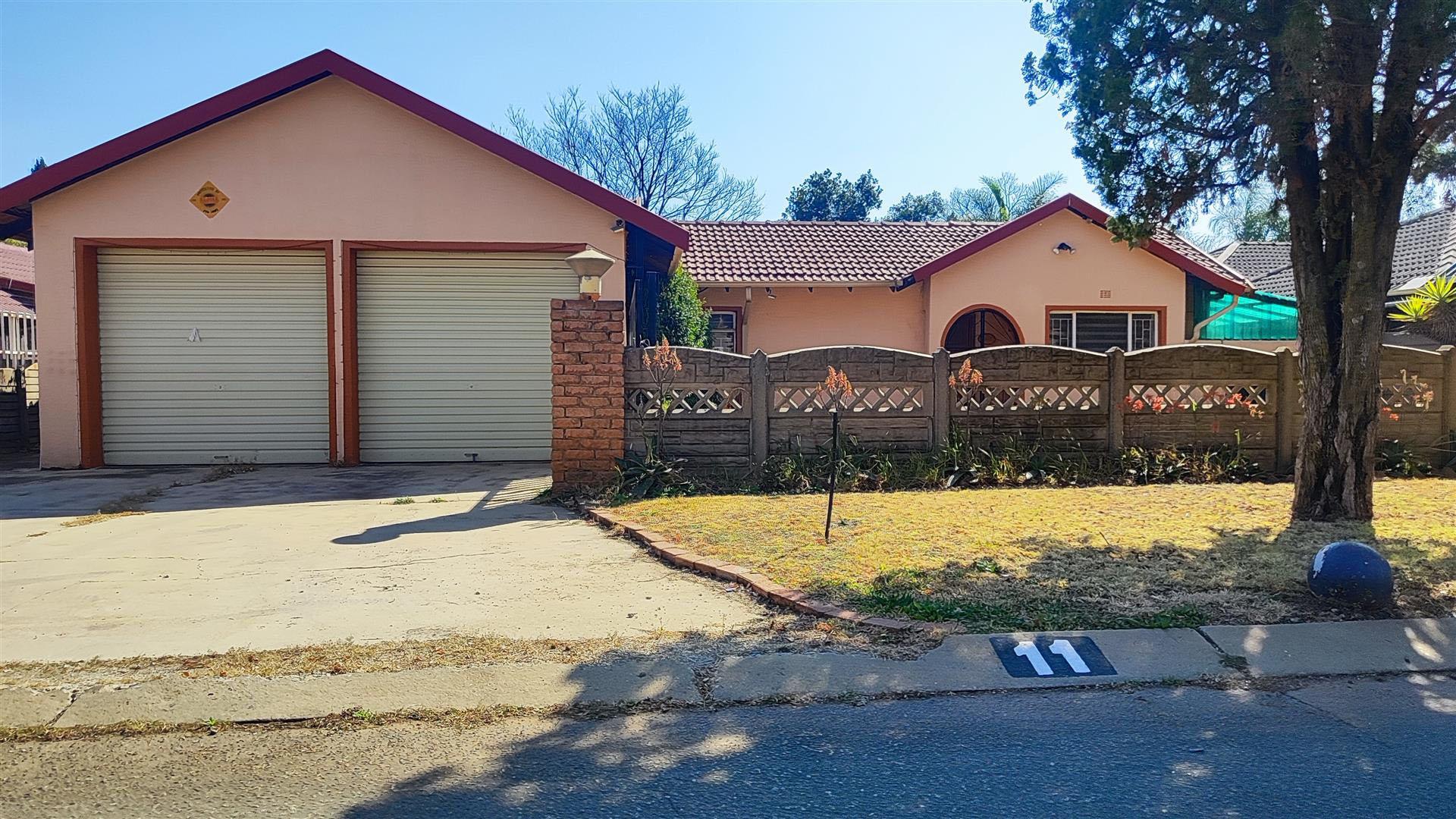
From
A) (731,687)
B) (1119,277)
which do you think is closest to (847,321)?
(1119,277)

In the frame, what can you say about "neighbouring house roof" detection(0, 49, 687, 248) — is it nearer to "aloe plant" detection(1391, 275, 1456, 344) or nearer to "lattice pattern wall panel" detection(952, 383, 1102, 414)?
"lattice pattern wall panel" detection(952, 383, 1102, 414)

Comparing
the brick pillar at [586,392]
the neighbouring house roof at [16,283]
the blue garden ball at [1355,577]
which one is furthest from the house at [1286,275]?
the neighbouring house roof at [16,283]

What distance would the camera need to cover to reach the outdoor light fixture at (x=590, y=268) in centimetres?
1005

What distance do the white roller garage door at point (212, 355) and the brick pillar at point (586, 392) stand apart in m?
5.12

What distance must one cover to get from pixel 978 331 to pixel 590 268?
12.1 meters

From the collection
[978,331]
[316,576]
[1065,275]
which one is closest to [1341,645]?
[316,576]

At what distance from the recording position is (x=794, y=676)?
4848mm

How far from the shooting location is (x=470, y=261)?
13.7 m

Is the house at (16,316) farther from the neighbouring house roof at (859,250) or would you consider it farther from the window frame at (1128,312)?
the window frame at (1128,312)

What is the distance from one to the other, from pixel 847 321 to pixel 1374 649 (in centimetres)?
1514

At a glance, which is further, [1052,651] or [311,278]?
[311,278]

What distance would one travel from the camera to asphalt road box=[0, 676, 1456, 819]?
11.7 ft

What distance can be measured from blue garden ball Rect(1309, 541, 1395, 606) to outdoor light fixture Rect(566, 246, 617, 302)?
271 inches

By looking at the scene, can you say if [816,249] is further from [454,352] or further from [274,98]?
[274,98]
